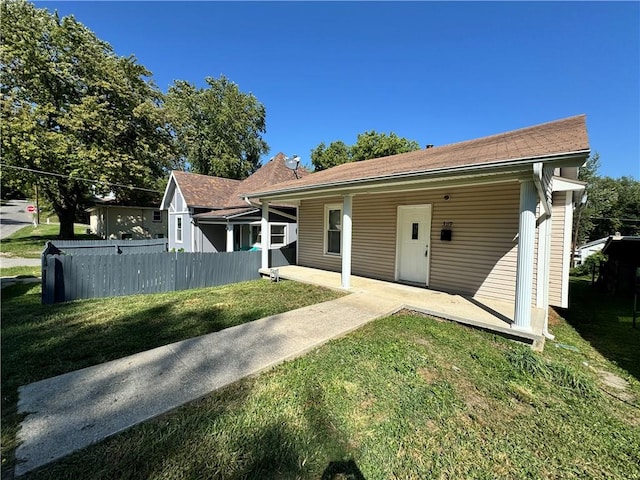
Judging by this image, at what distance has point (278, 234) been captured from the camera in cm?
1312

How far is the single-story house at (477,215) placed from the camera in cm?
414

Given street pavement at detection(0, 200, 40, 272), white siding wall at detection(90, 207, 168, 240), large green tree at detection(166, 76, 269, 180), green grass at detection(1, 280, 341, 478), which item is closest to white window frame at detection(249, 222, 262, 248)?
green grass at detection(1, 280, 341, 478)

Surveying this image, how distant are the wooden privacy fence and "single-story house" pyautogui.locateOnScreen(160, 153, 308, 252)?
3840 millimetres

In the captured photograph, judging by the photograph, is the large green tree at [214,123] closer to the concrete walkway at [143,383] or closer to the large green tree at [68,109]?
the large green tree at [68,109]

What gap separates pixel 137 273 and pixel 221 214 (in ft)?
22.3

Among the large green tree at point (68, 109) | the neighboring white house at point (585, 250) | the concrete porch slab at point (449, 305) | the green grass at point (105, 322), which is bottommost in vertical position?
the green grass at point (105, 322)

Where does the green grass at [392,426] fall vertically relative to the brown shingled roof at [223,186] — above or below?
below

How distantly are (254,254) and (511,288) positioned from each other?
7347 millimetres

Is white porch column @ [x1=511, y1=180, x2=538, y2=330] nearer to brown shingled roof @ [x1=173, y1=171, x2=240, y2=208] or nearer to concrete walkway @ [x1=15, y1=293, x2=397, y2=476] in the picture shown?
concrete walkway @ [x1=15, y1=293, x2=397, y2=476]

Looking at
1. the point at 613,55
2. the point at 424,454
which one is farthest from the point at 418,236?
the point at 613,55

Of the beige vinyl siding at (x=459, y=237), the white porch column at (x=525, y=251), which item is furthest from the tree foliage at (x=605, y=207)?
the white porch column at (x=525, y=251)

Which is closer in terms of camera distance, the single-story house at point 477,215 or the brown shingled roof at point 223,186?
the single-story house at point 477,215

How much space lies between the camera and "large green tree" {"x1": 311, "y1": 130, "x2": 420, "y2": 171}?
2506 centimetres

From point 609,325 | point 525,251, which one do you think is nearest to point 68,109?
point 525,251
